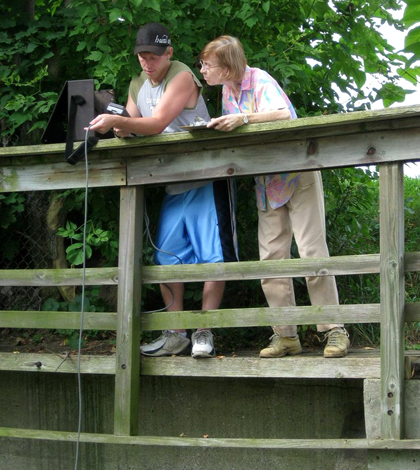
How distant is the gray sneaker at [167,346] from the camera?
4621 mm

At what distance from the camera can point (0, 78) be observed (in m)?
5.67

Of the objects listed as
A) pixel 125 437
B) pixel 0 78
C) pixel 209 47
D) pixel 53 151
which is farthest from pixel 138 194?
pixel 0 78

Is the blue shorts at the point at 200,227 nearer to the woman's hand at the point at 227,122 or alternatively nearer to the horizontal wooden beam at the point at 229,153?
the horizontal wooden beam at the point at 229,153

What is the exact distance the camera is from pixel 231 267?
4352mm

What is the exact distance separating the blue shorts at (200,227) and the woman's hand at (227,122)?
583 mm

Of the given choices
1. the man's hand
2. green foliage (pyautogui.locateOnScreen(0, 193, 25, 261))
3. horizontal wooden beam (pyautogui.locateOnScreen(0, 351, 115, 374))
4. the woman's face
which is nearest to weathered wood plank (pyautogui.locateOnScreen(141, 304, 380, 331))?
horizontal wooden beam (pyautogui.locateOnScreen(0, 351, 115, 374))

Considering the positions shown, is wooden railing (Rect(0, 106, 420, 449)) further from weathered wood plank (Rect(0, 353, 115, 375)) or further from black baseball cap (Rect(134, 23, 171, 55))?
black baseball cap (Rect(134, 23, 171, 55))

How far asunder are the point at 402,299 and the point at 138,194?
5.06ft

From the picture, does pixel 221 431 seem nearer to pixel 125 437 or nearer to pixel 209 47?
pixel 125 437

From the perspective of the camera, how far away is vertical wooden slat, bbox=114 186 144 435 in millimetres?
4453

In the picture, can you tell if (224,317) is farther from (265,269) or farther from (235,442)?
(235,442)

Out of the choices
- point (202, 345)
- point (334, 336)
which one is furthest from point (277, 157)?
point (202, 345)

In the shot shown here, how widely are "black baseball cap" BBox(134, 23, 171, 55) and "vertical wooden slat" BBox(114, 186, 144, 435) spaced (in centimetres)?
75

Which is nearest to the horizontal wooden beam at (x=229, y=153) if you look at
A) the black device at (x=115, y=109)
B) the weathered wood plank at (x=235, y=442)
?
the black device at (x=115, y=109)
